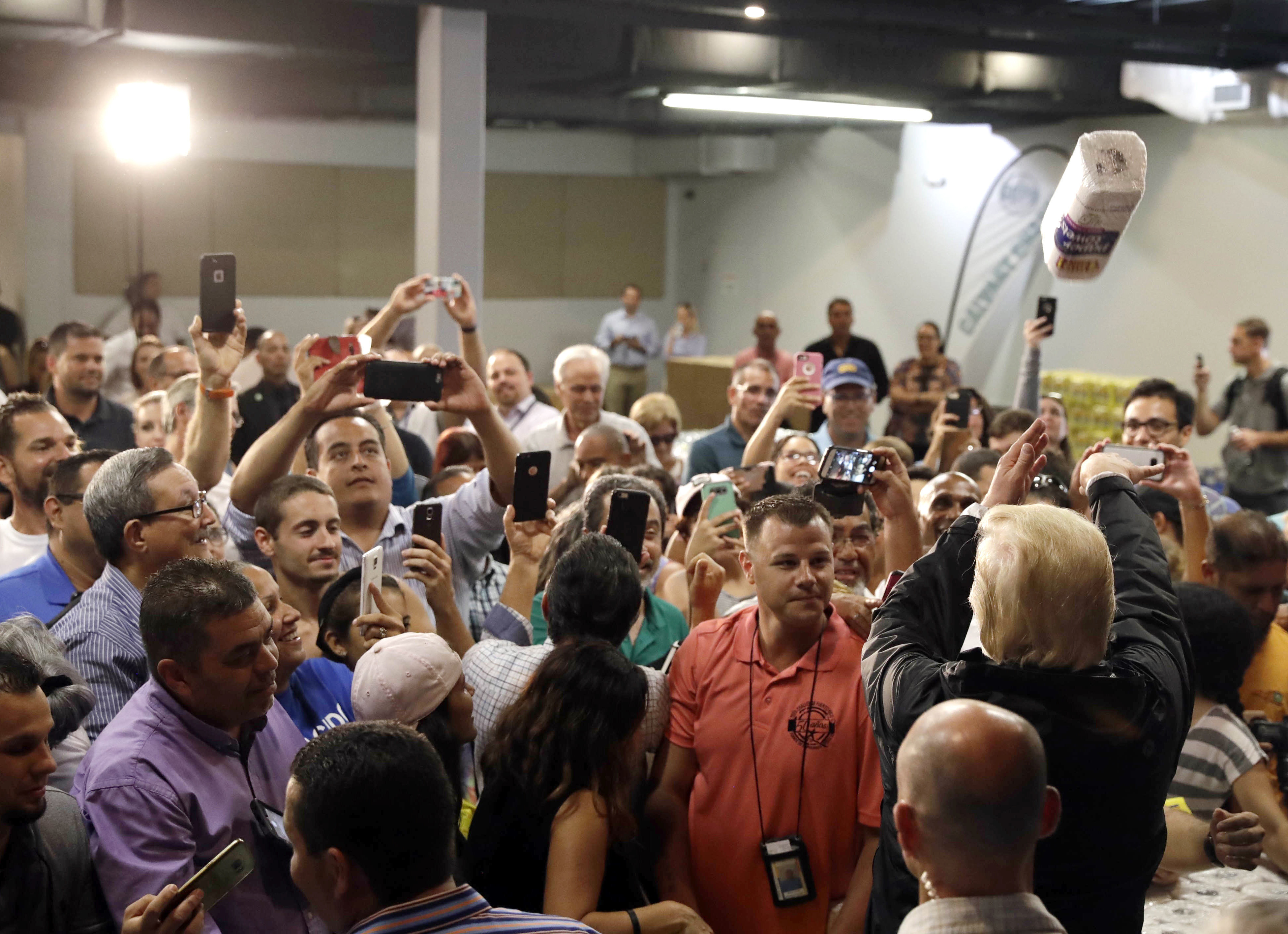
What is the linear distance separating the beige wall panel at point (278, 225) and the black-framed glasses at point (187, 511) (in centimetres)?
1027

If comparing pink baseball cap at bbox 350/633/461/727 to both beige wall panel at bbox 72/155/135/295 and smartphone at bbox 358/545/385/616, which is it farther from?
beige wall panel at bbox 72/155/135/295

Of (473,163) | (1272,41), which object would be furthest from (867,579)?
(1272,41)

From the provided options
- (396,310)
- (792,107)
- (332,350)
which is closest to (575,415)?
(396,310)

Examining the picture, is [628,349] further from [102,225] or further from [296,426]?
[296,426]

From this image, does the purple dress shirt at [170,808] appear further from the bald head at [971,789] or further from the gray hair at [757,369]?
the gray hair at [757,369]

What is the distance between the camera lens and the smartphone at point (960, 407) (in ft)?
16.5

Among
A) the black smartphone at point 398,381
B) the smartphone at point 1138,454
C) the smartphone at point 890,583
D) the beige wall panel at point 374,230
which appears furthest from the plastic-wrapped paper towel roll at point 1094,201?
the beige wall panel at point 374,230

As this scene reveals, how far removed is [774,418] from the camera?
442 cm

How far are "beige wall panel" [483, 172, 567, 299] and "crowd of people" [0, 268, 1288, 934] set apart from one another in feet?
33.4

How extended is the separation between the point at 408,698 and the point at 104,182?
35.3 feet

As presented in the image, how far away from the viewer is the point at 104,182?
11531mm

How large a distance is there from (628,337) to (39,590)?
10.6 m

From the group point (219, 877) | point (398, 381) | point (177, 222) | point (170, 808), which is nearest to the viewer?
point (219, 877)

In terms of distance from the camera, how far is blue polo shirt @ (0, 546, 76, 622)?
2842mm
